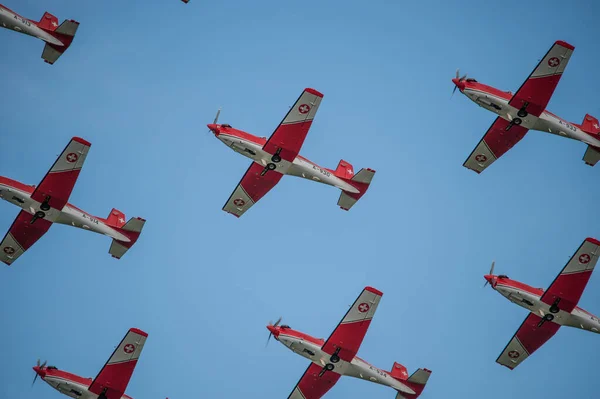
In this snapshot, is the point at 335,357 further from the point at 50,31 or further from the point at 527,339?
the point at 50,31

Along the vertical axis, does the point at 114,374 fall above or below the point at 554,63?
below

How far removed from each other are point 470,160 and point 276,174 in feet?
39.7

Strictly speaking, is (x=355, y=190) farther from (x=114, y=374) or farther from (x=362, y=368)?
(x=114, y=374)

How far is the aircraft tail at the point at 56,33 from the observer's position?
2371 inches

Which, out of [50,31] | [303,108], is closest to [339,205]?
[303,108]

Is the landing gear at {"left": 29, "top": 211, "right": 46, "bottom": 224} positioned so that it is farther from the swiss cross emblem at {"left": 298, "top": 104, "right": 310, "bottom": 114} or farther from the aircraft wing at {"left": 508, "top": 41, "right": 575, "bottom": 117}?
the aircraft wing at {"left": 508, "top": 41, "right": 575, "bottom": 117}

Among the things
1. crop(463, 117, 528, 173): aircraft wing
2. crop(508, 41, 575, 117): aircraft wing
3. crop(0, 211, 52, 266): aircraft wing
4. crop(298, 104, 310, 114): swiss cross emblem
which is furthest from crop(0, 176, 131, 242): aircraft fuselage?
crop(508, 41, 575, 117): aircraft wing

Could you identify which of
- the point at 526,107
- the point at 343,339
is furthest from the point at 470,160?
the point at 343,339

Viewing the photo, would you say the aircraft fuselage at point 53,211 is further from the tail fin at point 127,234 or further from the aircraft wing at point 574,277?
the aircraft wing at point 574,277

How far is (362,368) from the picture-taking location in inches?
Answer: 2287

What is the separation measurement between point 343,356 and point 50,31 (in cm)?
2532

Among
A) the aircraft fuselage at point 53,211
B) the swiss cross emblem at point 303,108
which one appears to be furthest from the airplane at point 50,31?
the swiss cross emblem at point 303,108

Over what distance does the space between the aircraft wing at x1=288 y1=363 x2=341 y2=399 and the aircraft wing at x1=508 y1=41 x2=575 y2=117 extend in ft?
61.4

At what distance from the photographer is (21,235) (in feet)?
196
